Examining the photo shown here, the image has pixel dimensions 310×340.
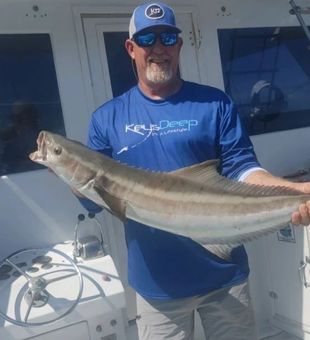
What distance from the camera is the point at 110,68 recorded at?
11.7 ft

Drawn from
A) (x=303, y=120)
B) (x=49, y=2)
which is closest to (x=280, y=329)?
(x=303, y=120)

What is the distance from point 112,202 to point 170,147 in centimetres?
44

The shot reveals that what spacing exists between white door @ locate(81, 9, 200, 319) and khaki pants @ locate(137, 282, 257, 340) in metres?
1.05

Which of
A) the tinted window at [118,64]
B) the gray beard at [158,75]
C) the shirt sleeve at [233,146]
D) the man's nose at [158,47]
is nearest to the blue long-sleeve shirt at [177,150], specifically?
the shirt sleeve at [233,146]

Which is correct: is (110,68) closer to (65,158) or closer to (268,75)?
(268,75)

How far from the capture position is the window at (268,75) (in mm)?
4066

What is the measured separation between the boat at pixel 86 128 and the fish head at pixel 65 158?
835 millimetres

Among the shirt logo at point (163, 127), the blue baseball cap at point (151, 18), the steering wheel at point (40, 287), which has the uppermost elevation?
the blue baseball cap at point (151, 18)

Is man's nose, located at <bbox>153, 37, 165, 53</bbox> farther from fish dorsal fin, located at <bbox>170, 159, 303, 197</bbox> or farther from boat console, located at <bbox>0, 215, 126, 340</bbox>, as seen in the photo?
boat console, located at <bbox>0, 215, 126, 340</bbox>

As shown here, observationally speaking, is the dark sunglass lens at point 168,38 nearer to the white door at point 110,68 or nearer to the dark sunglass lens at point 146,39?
the dark sunglass lens at point 146,39

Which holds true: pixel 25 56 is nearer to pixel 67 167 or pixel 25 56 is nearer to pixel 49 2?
pixel 49 2

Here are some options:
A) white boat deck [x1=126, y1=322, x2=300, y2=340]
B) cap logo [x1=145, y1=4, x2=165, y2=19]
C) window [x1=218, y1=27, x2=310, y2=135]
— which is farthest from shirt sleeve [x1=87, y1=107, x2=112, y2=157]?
window [x1=218, y1=27, x2=310, y2=135]

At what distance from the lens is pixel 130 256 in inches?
95.7

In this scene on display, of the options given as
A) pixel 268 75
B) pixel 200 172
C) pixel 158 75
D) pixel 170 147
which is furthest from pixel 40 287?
pixel 268 75
